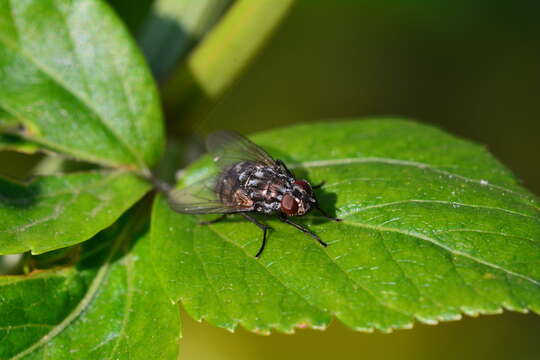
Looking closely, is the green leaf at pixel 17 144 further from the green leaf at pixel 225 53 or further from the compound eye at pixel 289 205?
the compound eye at pixel 289 205

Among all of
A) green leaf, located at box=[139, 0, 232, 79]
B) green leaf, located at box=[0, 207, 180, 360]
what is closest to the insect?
green leaf, located at box=[0, 207, 180, 360]

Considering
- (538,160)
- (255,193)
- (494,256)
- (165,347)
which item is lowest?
(165,347)

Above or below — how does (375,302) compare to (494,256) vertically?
below

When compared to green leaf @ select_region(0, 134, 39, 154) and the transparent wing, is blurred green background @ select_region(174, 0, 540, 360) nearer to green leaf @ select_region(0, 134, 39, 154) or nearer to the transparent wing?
the transparent wing

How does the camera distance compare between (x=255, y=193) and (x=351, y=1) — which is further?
(x=351, y=1)

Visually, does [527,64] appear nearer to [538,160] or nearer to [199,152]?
[538,160]

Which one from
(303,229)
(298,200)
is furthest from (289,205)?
(303,229)

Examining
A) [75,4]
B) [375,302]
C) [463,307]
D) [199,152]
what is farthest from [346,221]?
[75,4]

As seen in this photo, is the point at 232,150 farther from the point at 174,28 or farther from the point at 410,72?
the point at 410,72
